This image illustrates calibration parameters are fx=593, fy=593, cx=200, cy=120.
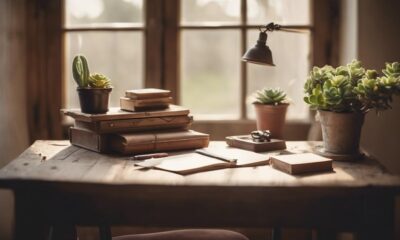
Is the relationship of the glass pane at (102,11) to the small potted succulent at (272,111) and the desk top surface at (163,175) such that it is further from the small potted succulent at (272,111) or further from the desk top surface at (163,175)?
the desk top surface at (163,175)

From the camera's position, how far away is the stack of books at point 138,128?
2.04m

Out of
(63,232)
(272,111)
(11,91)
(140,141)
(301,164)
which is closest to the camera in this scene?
(301,164)

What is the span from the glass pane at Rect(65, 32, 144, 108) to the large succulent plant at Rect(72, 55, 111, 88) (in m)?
0.68

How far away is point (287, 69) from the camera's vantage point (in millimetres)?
2779

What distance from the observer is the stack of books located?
6.70 ft

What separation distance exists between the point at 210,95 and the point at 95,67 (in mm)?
560

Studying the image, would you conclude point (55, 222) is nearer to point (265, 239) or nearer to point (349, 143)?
point (349, 143)

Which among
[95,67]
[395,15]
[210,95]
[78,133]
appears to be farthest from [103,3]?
[395,15]

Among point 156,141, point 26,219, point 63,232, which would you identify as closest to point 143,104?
point 156,141

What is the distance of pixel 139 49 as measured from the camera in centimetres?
277

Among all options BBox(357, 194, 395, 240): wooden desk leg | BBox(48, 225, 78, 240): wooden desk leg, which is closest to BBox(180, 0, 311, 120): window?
BBox(48, 225, 78, 240): wooden desk leg

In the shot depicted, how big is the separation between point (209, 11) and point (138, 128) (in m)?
0.87

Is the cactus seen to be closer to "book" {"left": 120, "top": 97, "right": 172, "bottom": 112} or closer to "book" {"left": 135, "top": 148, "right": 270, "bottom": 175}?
"book" {"left": 120, "top": 97, "right": 172, "bottom": 112}

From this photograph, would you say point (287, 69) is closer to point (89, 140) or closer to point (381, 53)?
point (381, 53)
